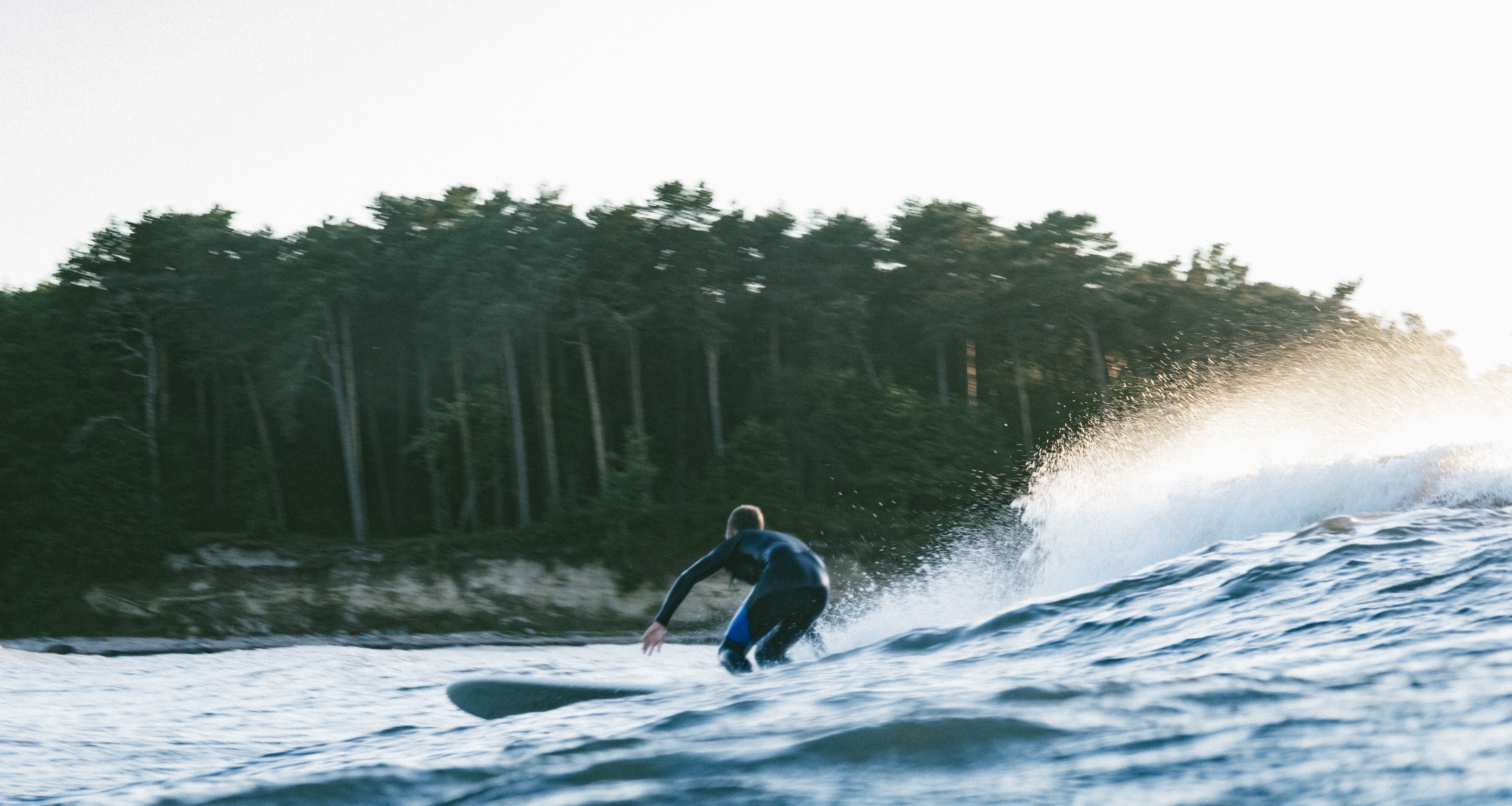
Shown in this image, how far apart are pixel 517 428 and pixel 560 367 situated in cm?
491

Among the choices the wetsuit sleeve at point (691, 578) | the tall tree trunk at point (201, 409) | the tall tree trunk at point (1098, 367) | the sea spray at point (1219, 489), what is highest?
the tall tree trunk at point (201, 409)

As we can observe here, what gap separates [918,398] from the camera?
39.3 metres

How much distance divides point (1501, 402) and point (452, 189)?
32672mm

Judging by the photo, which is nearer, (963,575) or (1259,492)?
(1259,492)

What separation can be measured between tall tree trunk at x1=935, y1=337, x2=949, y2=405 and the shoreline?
1478 centimetres

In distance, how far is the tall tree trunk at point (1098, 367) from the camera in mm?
42188

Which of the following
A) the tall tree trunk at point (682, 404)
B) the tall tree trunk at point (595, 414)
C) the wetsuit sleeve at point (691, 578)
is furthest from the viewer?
the tall tree trunk at point (682, 404)

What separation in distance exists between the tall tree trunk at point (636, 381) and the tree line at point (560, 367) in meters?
0.33

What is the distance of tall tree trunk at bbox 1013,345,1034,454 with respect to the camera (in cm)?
4181

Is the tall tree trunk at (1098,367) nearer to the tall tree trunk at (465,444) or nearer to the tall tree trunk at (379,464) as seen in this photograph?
the tall tree trunk at (465,444)

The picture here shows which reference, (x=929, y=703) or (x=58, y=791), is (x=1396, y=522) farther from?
(x=58, y=791)

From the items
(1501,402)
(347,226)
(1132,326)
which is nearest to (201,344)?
(347,226)

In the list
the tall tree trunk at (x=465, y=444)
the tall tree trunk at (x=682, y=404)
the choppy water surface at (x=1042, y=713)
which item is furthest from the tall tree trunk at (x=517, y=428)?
the choppy water surface at (x=1042, y=713)

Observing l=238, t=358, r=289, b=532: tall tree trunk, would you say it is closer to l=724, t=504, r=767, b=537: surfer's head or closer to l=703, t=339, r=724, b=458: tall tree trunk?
l=703, t=339, r=724, b=458: tall tree trunk
